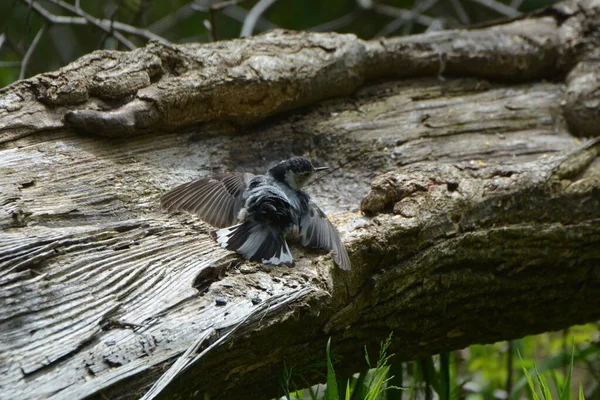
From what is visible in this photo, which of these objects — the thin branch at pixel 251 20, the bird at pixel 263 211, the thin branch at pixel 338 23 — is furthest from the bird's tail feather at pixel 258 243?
the thin branch at pixel 338 23

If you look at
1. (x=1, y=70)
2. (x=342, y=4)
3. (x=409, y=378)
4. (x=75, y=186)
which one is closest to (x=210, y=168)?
(x=75, y=186)

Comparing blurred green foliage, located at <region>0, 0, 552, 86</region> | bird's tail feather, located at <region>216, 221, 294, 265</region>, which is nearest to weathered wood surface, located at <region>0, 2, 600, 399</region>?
bird's tail feather, located at <region>216, 221, 294, 265</region>

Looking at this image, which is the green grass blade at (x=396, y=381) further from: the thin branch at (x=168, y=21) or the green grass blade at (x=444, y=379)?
the thin branch at (x=168, y=21)

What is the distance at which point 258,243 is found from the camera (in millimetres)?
2627

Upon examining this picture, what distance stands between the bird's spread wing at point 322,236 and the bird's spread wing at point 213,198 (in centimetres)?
33

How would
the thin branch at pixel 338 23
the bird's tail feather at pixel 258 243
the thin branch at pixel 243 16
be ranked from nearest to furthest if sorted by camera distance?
the bird's tail feather at pixel 258 243
the thin branch at pixel 338 23
the thin branch at pixel 243 16

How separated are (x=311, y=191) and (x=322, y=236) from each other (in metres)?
0.71

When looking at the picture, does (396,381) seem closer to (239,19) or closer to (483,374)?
(483,374)

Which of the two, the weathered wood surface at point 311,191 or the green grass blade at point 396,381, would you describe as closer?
the weathered wood surface at point 311,191

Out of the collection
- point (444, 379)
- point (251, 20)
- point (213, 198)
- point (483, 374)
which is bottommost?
point (483, 374)

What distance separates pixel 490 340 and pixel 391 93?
4.66 ft

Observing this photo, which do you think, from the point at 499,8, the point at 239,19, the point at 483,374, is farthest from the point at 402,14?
the point at 483,374

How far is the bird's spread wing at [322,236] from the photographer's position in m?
2.62

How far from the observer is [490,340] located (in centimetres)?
341
